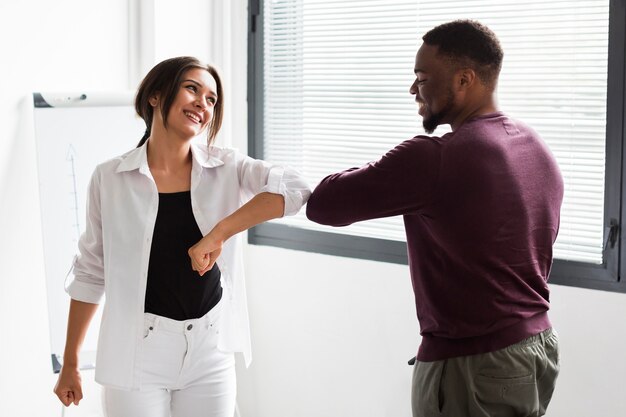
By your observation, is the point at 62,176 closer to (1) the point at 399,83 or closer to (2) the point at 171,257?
(2) the point at 171,257

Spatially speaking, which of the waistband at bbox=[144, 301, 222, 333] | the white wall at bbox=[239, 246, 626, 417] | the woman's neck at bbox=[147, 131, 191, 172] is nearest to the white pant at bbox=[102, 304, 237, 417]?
the waistband at bbox=[144, 301, 222, 333]

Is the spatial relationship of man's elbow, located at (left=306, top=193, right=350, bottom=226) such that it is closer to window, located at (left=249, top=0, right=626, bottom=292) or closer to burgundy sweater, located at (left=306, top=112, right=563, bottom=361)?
burgundy sweater, located at (left=306, top=112, right=563, bottom=361)

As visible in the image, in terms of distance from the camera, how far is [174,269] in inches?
77.5

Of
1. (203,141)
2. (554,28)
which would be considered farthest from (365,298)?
Result: (554,28)

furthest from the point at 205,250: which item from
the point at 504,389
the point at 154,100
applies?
the point at 504,389

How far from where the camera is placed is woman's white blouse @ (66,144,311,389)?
1.96 meters

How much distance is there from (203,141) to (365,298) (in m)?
0.92

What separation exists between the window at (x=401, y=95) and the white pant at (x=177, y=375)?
52.7 inches

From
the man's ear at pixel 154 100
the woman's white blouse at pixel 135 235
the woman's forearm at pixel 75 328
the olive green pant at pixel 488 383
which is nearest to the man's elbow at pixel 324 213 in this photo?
the woman's white blouse at pixel 135 235

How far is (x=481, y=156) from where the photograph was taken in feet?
5.49

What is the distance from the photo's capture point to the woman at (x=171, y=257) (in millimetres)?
1938

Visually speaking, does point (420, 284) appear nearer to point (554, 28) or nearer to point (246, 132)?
point (554, 28)

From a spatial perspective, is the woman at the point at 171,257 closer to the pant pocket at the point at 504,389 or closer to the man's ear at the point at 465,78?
the man's ear at the point at 465,78

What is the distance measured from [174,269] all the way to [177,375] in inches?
9.7
